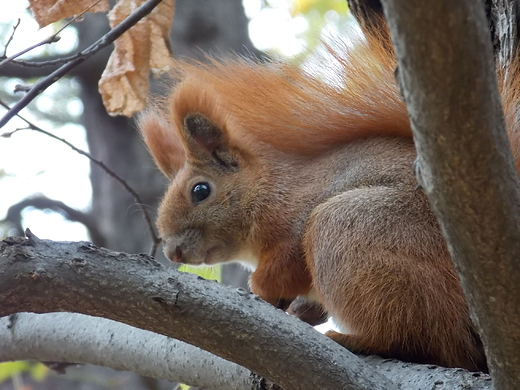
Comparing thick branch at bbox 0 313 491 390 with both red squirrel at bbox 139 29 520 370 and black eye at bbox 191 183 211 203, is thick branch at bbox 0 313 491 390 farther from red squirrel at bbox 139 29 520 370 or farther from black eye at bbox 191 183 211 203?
black eye at bbox 191 183 211 203

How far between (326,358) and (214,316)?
0.23 m

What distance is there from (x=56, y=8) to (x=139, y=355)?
40.1 inches

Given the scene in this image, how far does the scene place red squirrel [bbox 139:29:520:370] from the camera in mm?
1564

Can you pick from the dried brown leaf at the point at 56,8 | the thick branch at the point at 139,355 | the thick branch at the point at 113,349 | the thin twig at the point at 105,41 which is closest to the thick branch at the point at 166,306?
the thick branch at the point at 139,355

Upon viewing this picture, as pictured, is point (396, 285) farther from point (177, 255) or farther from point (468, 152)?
point (177, 255)

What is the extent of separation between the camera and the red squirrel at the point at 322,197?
1564 millimetres

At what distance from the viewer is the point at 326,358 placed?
122 centimetres

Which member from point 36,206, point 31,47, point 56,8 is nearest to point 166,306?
point 31,47

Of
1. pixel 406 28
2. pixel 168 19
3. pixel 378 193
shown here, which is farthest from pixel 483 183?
pixel 168 19

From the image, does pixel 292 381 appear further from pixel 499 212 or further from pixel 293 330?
pixel 499 212

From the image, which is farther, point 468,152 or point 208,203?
point 208,203

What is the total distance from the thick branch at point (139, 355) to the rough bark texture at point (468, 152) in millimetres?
292

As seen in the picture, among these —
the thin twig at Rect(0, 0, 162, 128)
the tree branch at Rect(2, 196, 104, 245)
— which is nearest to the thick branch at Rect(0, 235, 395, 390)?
the thin twig at Rect(0, 0, 162, 128)

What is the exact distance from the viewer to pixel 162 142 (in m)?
2.60
